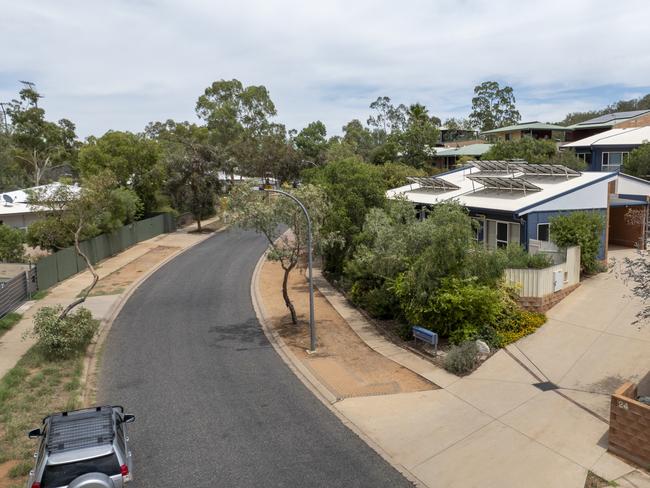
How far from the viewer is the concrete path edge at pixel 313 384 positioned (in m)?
11.5

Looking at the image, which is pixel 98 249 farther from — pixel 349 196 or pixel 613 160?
pixel 613 160

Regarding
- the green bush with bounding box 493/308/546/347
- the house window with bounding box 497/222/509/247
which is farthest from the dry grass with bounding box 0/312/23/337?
the house window with bounding box 497/222/509/247

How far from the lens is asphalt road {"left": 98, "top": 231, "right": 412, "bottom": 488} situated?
1124 centimetres

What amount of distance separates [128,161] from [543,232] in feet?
116

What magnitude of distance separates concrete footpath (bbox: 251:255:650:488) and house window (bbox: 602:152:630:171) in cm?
2796

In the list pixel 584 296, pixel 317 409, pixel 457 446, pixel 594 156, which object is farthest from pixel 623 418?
pixel 594 156

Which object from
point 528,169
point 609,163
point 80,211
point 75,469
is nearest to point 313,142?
point 609,163

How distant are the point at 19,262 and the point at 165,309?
1169 centimetres

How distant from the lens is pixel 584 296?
66.5ft

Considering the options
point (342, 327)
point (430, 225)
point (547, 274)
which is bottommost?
point (342, 327)

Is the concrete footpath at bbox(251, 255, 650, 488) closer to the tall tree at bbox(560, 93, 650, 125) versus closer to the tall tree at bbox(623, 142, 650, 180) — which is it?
the tall tree at bbox(623, 142, 650, 180)

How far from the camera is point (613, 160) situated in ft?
142

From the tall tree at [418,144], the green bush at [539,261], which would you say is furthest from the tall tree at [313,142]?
the green bush at [539,261]

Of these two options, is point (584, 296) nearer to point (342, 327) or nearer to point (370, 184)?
point (342, 327)
